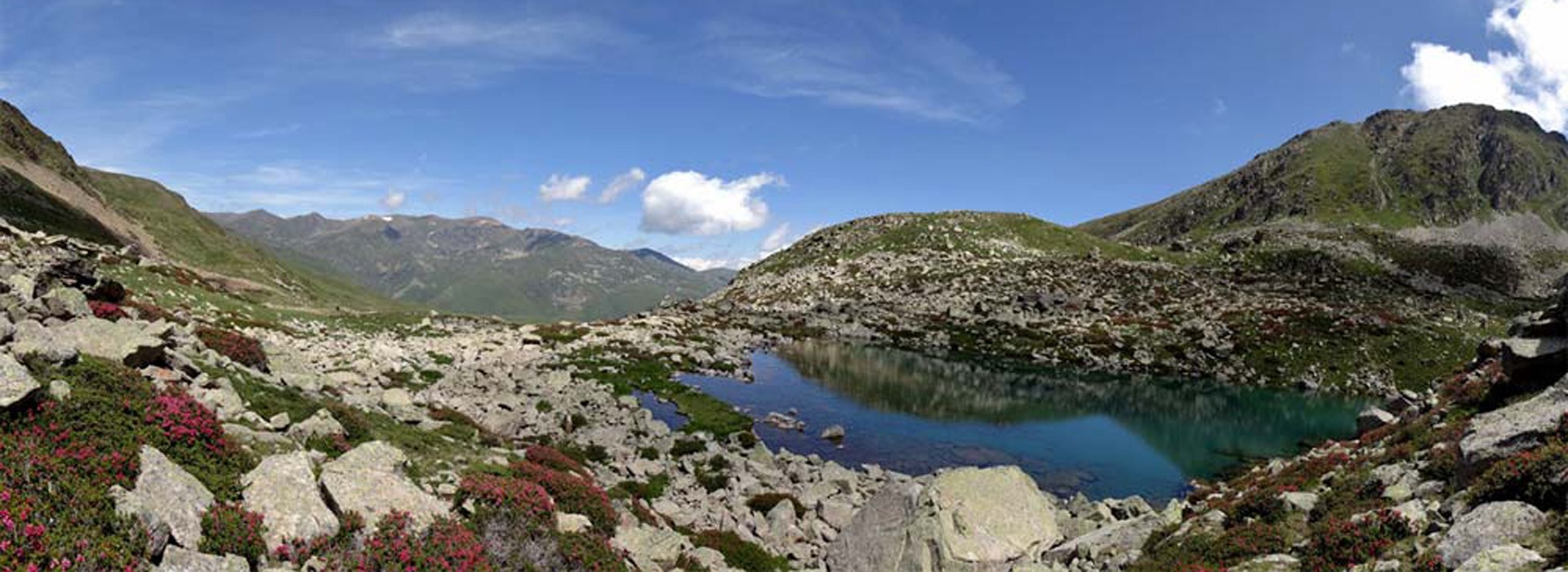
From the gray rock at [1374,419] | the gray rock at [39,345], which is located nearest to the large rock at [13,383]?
the gray rock at [39,345]

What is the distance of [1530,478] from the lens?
1377 centimetres

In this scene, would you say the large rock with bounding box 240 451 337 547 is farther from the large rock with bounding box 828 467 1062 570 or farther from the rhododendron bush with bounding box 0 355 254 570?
the large rock with bounding box 828 467 1062 570

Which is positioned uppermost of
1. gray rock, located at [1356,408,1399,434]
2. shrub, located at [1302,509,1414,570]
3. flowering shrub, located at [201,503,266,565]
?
gray rock, located at [1356,408,1399,434]

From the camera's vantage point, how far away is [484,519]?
15.7m

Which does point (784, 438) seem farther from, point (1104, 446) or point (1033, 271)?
point (1033, 271)

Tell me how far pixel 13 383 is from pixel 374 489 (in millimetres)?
6483

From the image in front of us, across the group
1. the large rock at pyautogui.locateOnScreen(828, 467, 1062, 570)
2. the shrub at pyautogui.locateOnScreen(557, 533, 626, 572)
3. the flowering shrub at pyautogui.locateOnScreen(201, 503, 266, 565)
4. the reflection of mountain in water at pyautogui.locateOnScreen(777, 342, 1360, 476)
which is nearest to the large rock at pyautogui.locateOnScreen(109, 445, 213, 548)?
the flowering shrub at pyautogui.locateOnScreen(201, 503, 266, 565)

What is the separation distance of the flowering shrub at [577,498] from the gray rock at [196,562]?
27.2 ft

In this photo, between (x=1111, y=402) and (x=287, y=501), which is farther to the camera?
(x=1111, y=402)

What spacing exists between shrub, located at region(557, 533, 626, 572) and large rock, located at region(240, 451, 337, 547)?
492 cm

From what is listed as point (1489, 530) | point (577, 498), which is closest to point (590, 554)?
point (577, 498)

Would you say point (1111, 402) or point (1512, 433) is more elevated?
point (1512, 433)

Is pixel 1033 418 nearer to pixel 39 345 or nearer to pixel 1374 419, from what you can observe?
pixel 1374 419

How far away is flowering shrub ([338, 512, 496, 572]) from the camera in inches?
500
